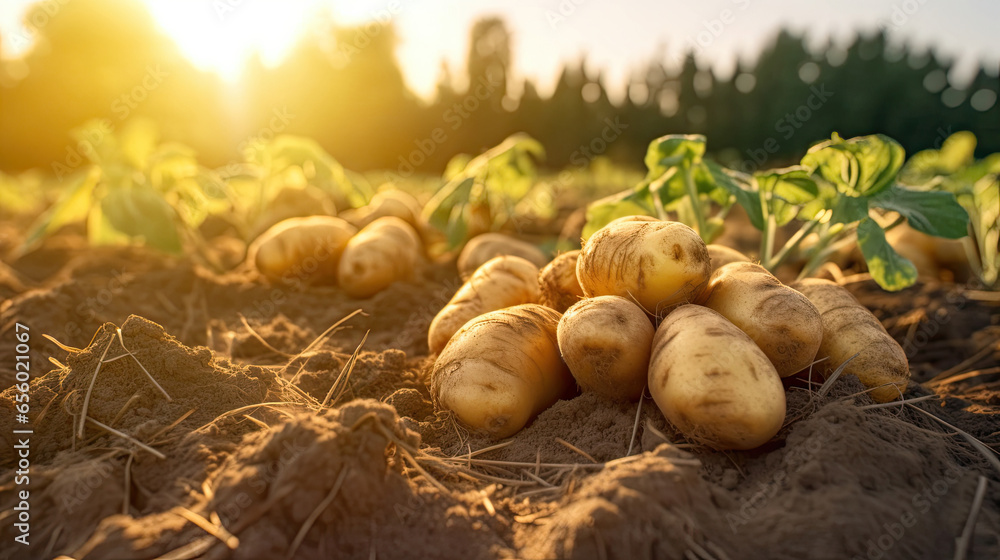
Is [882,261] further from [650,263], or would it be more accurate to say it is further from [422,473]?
[422,473]

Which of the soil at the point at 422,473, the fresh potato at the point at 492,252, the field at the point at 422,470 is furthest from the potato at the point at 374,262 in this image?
the soil at the point at 422,473

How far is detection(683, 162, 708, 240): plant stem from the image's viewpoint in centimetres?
292

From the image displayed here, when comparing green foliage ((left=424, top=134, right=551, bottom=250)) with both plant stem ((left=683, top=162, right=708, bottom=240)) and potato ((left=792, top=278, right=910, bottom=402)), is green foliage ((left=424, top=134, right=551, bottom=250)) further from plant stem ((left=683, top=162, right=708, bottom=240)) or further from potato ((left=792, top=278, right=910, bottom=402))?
potato ((left=792, top=278, right=910, bottom=402))

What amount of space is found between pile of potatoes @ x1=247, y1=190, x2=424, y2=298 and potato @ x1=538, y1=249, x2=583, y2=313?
1.46 m

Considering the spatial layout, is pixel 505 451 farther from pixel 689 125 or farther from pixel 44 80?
pixel 44 80

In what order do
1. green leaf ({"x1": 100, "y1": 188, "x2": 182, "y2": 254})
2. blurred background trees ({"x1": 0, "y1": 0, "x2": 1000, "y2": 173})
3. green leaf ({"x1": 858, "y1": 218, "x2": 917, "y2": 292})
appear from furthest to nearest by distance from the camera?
blurred background trees ({"x1": 0, "y1": 0, "x2": 1000, "y2": 173}), green leaf ({"x1": 100, "y1": 188, "x2": 182, "y2": 254}), green leaf ({"x1": 858, "y1": 218, "x2": 917, "y2": 292})

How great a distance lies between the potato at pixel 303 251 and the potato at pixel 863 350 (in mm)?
3082

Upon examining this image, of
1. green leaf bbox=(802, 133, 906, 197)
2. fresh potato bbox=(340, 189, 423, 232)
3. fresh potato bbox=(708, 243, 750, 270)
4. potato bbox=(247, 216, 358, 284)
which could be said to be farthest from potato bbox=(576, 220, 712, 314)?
fresh potato bbox=(340, 189, 423, 232)

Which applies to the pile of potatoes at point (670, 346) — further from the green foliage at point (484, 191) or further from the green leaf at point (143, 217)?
the green leaf at point (143, 217)

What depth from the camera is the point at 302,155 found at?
4.75 m

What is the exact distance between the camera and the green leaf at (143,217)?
3744 mm

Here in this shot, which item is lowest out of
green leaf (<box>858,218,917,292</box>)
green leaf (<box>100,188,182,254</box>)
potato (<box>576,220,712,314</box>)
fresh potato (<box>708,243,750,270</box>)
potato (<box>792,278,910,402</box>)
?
potato (<box>792,278,910,402</box>)

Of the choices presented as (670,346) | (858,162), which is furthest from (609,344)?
(858,162)

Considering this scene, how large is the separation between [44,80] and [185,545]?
2324 cm
